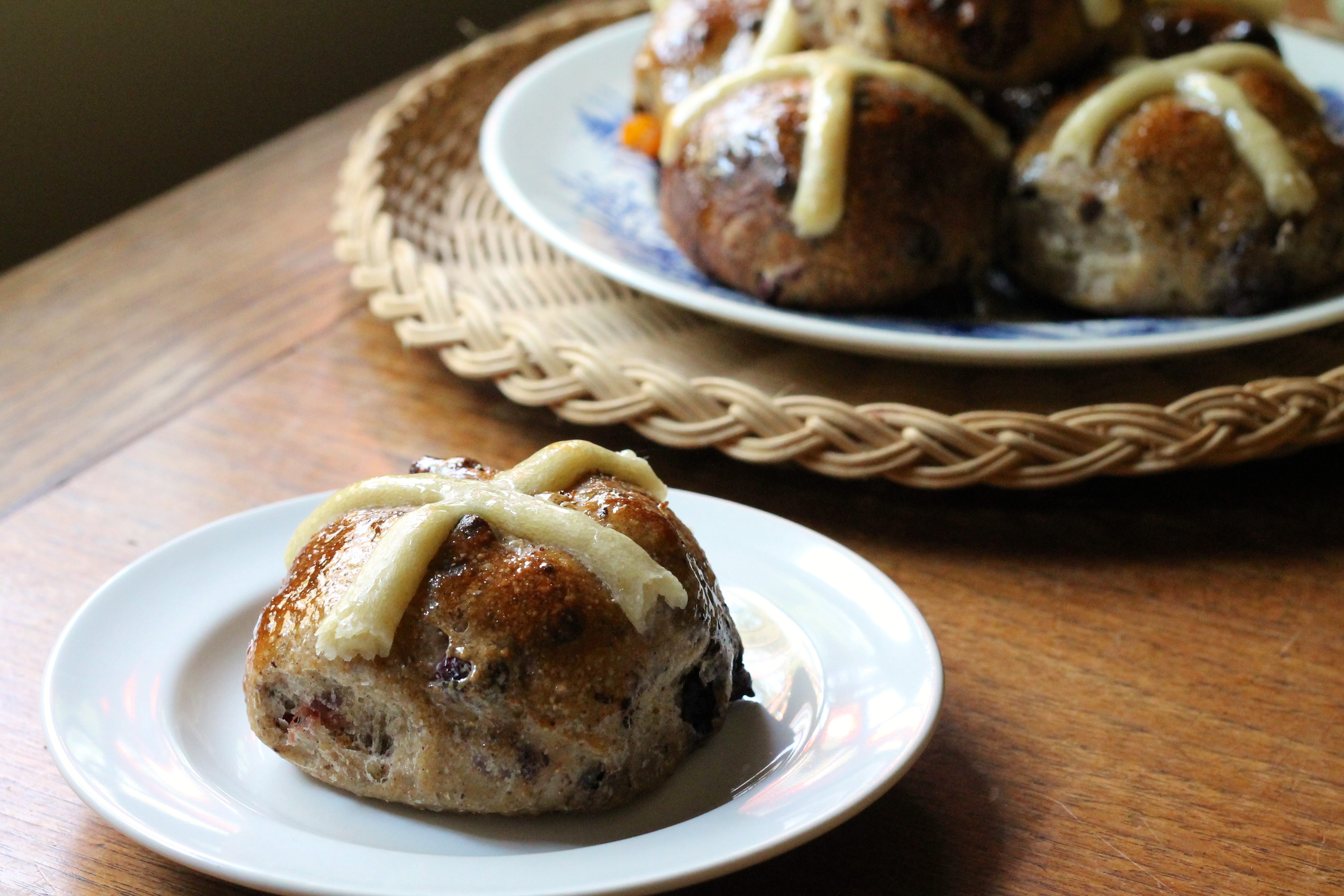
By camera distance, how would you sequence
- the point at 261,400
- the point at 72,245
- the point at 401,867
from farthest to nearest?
the point at 72,245
the point at 261,400
the point at 401,867

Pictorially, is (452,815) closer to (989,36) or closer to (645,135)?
(989,36)

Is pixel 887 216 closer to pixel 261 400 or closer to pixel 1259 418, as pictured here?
pixel 1259 418

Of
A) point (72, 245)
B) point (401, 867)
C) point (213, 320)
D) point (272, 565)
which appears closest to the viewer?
point (401, 867)

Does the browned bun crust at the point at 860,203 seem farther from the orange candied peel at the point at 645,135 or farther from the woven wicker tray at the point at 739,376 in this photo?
the orange candied peel at the point at 645,135

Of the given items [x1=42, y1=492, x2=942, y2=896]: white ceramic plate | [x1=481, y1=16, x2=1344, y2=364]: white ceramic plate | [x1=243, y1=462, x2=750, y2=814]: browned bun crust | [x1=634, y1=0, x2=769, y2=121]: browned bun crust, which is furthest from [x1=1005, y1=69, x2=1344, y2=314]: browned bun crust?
[x1=243, y1=462, x2=750, y2=814]: browned bun crust

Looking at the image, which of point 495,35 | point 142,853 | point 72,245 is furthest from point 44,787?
point 495,35

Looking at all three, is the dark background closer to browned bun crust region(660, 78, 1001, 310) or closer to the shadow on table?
browned bun crust region(660, 78, 1001, 310)
